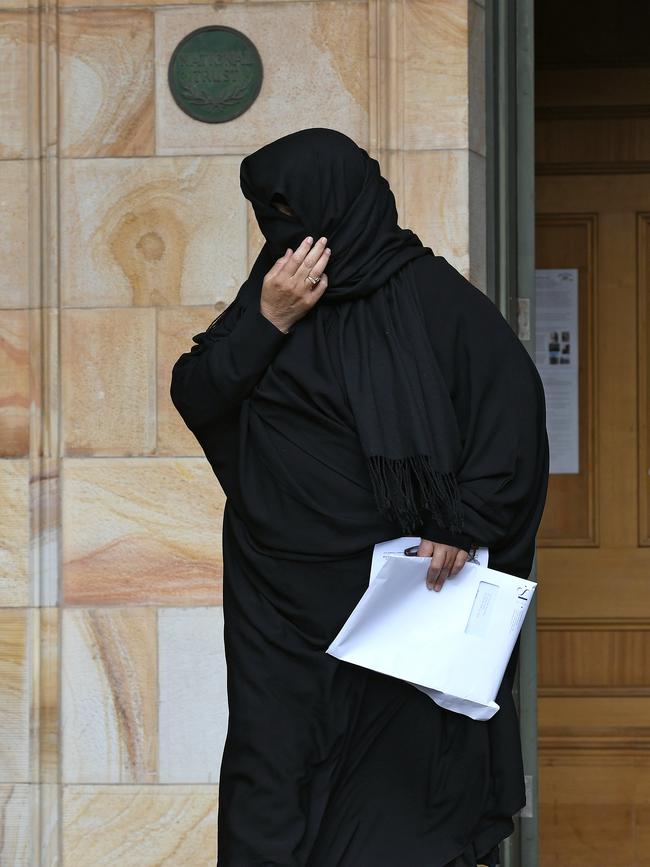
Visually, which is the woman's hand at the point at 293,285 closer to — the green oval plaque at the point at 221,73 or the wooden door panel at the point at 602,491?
the green oval plaque at the point at 221,73

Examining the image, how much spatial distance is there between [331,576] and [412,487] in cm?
25

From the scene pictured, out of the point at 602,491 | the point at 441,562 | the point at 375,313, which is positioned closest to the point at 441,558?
the point at 441,562

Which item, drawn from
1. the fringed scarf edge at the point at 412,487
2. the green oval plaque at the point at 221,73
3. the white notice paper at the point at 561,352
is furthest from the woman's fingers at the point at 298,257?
the white notice paper at the point at 561,352

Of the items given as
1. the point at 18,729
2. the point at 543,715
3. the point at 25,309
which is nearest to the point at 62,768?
the point at 18,729

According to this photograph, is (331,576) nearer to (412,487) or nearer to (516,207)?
(412,487)

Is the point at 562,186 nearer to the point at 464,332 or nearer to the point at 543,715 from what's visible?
the point at 543,715

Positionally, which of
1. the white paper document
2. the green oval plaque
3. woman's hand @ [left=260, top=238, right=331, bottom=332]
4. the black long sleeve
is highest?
the green oval plaque

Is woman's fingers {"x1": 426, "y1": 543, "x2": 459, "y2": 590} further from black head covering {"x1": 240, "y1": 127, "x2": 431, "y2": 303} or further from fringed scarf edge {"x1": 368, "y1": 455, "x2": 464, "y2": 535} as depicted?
black head covering {"x1": 240, "y1": 127, "x2": 431, "y2": 303}

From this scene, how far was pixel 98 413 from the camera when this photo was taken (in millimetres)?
3875

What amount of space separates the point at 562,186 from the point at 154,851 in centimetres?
239

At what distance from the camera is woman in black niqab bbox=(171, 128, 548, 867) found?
256 centimetres

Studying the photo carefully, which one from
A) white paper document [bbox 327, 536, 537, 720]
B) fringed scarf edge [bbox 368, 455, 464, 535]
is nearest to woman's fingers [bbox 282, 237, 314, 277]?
fringed scarf edge [bbox 368, 455, 464, 535]

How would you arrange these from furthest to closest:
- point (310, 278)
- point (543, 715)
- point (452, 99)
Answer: point (543, 715), point (452, 99), point (310, 278)

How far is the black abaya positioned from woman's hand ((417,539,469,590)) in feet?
0.09
